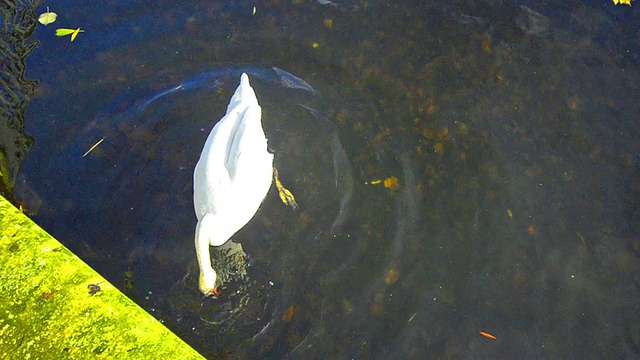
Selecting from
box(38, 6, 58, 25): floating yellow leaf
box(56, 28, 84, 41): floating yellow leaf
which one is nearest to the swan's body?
box(56, 28, 84, 41): floating yellow leaf

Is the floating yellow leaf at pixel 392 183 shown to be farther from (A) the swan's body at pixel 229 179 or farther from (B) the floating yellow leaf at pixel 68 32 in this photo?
(B) the floating yellow leaf at pixel 68 32

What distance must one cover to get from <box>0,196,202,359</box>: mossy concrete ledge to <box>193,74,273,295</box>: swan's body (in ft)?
2.66

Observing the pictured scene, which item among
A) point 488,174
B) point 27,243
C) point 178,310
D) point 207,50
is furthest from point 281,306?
point 207,50

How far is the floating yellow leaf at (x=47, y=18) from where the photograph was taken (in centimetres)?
525

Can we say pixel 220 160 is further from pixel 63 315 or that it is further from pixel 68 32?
pixel 68 32

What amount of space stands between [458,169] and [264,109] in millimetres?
1672

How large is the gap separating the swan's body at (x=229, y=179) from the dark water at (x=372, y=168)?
0.38m

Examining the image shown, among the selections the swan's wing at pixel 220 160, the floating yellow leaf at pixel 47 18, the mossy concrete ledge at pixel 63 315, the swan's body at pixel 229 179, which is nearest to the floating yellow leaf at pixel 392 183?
the swan's body at pixel 229 179

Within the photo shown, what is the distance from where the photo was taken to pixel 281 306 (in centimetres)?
378

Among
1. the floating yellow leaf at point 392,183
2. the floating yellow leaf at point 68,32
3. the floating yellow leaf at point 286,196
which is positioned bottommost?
the floating yellow leaf at point 286,196

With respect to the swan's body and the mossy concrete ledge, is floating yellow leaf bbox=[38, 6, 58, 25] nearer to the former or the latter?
the swan's body

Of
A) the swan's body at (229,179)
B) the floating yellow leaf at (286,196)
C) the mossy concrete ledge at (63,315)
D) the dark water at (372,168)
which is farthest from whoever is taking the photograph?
the floating yellow leaf at (286,196)

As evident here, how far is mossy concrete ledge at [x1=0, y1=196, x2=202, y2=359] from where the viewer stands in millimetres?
2566

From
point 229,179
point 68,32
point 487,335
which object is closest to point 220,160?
point 229,179
